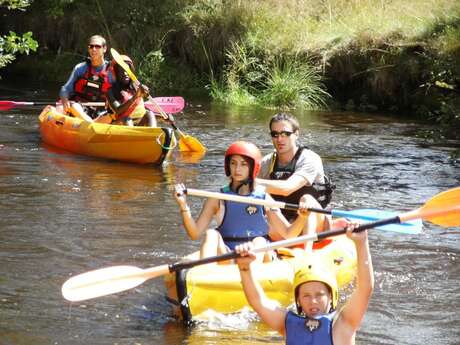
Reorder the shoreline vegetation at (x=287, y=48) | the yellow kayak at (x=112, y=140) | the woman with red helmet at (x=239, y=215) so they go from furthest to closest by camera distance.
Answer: the shoreline vegetation at (x=287, y=48), the yellow kayak at (x=112, y=140), the woman with red helmet at (x=239, y=215)

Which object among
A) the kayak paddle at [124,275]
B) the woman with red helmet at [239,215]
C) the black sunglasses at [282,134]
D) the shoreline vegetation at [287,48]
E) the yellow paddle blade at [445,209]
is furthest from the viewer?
the shoreline vegetation at [287,48]

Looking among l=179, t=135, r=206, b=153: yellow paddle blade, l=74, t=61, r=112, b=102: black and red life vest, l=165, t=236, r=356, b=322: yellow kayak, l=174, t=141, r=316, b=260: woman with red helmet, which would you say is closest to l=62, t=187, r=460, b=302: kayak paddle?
l=165, t=236, r=356, b=322: yellow kayak

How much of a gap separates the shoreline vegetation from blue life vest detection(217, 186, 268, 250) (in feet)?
26.1

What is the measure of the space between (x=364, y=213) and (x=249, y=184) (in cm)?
69

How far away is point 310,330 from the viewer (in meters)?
3.75

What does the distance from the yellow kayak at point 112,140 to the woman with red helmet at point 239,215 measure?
4405 millimetres

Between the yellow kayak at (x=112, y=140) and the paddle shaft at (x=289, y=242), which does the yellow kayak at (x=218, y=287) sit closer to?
the paddle shaft at (x=289, y=242)

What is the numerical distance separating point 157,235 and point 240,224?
66.7 inches

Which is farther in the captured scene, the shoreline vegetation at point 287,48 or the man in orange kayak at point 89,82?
the shoreline vegetation at point 287,48

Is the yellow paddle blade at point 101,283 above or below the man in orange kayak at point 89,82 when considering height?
below

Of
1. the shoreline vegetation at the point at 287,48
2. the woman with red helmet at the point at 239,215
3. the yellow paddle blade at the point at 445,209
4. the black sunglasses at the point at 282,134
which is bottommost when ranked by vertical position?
the woman with red helmet at the point at 239,215

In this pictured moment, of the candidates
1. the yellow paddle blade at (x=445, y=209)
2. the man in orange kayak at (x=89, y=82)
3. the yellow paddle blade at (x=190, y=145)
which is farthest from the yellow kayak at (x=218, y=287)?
the man in orange kayak at (x=89, y=82)

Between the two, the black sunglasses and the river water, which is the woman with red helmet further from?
the black sunglasses

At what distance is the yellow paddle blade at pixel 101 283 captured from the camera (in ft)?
13.9
